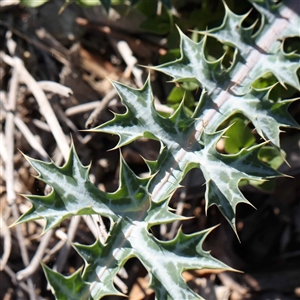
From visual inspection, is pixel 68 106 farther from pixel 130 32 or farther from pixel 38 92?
pixel 130 32

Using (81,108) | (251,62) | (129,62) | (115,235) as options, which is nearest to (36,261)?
(115,235)

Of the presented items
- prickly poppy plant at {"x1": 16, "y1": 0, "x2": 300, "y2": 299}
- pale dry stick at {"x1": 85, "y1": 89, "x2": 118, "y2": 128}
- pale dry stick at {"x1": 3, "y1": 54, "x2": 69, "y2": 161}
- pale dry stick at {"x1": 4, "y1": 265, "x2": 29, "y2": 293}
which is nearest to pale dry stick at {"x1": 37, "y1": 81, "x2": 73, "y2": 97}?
pale dry stick at {"x1": 3, "y1": 54, "x2": 69, "y2": 161}

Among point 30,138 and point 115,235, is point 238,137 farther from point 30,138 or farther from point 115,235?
point 30,138

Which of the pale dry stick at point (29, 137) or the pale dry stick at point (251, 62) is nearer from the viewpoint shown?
the pale dry stick at point (251, 62)

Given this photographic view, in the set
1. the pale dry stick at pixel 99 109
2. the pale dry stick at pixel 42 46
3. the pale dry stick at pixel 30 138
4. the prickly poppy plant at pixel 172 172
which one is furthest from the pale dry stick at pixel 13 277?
the pale dry stick at pixel 42 46

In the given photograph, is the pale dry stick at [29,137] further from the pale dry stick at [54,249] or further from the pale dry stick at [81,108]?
the pale dry stick at [54,249]

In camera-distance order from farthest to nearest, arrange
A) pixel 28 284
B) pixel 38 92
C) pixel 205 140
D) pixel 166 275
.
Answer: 1. pixel 38 92
2. pixel 28 284
3. pixel 205 140
4. pixel 166 275

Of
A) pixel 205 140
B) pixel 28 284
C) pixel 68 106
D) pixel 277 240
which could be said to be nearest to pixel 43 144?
pixel 68 106
